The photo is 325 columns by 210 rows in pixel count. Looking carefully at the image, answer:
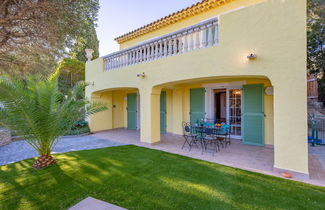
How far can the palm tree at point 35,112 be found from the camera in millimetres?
4142

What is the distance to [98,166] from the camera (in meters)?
4.85

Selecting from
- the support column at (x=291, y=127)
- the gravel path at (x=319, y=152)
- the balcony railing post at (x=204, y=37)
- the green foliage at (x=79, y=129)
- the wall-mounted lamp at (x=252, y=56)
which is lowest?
the gravel path at (x=319, y=152)

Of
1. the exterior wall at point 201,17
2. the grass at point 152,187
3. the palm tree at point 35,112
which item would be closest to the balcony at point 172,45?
the exterior wall at point 201,17

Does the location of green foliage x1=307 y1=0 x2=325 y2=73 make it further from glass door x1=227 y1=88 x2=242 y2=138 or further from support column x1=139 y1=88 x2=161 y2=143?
support column x1=139 y1=88 x2=161 y2=143

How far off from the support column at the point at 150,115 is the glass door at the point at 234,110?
3.76 meters

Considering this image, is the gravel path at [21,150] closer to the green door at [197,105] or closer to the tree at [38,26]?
the tree at [38,26]

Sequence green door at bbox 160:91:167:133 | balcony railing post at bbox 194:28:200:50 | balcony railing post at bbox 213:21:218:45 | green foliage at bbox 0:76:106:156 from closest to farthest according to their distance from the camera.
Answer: green foliage at bbox 0:76:106:156
balcony railing post at bbox 213:21:218:45
balcony railing post at bbox 194:28:200:50
green door at bbox 160:91:167:133

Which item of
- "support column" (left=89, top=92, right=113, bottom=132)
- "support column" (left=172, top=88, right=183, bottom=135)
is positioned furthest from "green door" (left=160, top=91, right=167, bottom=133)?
"support column" (left=89, top=92, right=113, bottom=132)

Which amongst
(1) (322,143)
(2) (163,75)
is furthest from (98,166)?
(1) (322,143)

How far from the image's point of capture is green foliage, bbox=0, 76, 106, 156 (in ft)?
13.6

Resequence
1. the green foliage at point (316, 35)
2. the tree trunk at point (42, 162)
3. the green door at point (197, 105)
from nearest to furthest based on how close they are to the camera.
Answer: the tree trunk at point (42, 162)
the green door at point (197, 105)
the green foliage at point (316, 35)

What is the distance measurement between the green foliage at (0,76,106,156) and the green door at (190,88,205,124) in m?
5.95

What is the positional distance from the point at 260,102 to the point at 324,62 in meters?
8.14

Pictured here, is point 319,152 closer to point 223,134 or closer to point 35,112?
point 223,134
